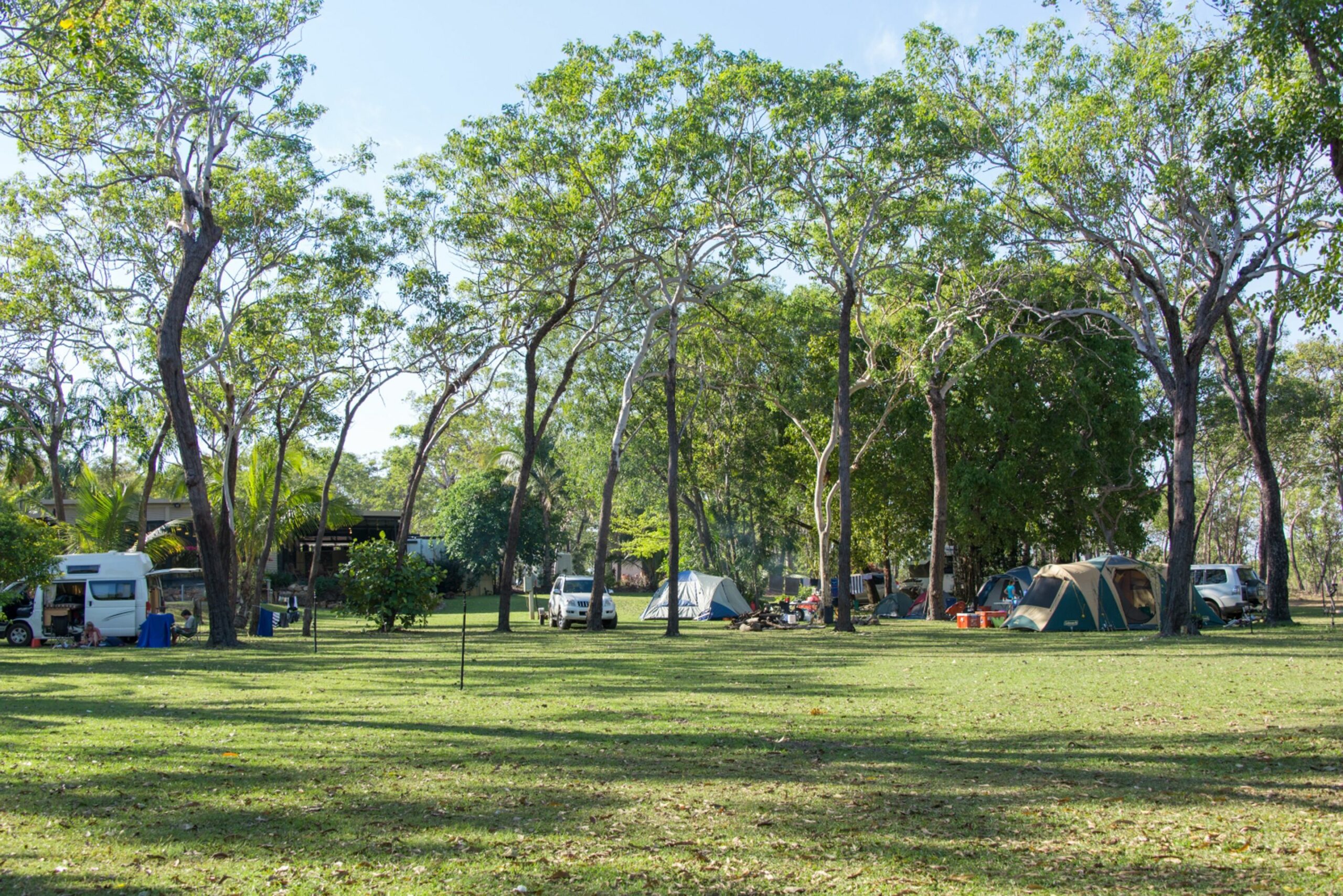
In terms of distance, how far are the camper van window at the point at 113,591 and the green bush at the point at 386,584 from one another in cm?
494

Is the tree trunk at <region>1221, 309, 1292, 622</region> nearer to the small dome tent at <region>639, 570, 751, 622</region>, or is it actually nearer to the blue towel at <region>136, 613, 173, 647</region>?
the small dome tent at <region>639, 570, 751, 622</region>

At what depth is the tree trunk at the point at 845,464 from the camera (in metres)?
24.8

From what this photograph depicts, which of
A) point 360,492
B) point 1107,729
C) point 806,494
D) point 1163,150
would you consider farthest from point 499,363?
point 360,492

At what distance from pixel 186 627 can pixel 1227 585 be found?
28.9 meters

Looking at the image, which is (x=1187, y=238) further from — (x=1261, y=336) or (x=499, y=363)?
(x=499, y=363)

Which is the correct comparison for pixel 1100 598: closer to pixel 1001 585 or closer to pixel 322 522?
pixel 1001 585

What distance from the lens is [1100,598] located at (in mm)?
25453

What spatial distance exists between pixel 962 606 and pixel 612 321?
618 inches

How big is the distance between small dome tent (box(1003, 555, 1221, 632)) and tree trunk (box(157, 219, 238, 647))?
1922 cm

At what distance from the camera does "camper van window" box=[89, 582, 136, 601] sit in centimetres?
2444

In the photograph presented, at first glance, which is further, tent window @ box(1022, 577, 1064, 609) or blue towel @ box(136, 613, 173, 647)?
tent window @ box(1022, 577, 1064, 609)

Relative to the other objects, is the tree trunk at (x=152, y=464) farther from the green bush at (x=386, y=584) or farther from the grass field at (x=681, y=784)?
the grass field at (x=681, y=784)

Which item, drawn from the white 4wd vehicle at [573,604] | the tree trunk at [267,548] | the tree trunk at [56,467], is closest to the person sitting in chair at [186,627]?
the tree trunk at [267,548]

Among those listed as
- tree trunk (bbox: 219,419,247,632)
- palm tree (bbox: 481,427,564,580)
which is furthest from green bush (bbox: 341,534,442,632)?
palm tree (bbox: 481,427,564,580)
